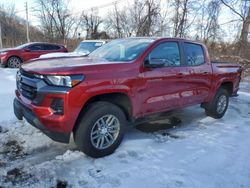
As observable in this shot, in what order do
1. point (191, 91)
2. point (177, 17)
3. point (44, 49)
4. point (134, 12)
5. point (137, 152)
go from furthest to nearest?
point (134, 12)
point (177, 17)
point (44, 49)
point (191, 91)
point (137, 152)

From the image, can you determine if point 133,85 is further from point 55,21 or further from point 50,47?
point 55,21

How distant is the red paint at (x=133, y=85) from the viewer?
3689 millimetres

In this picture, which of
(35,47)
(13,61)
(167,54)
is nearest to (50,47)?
(35,47)

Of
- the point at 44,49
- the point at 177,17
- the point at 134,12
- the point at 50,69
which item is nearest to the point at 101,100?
the point at 50,69

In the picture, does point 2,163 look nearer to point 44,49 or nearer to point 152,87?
point 152,87

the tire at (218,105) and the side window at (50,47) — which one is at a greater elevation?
the side window at (50,47)

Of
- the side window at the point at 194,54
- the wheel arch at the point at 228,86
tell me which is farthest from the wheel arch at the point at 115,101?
the wheel arch at the point at 228,86

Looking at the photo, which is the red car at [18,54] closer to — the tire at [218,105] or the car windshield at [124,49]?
the car windshield at [124,49]

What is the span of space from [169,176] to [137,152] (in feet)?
2.71

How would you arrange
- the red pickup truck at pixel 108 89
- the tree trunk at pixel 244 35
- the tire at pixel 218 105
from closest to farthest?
the red pickup truck at pixel 108 89 → the tire at pixel 218 105 → the tree trunk at pixel 244 35

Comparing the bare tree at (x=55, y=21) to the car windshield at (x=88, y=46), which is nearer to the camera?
the car windshield at (x=88, y=46)

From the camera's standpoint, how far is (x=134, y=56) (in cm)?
456

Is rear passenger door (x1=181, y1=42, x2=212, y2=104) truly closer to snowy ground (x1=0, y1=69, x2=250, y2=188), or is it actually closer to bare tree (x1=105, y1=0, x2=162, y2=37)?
snowy ground (x1=0, y1=69, x2=250, y2=188)

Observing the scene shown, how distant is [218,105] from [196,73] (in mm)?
1396
